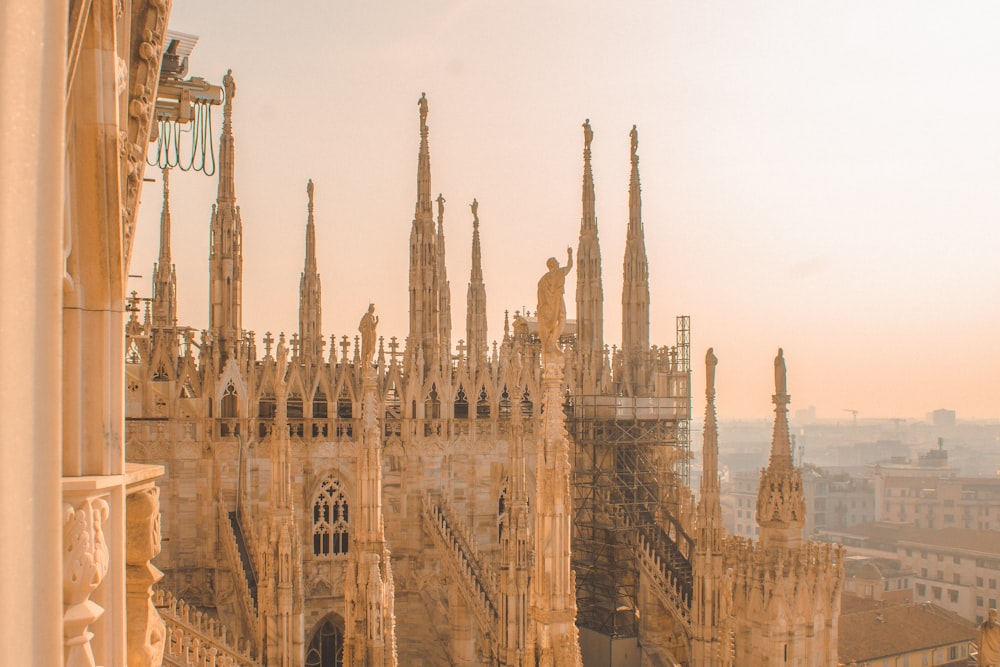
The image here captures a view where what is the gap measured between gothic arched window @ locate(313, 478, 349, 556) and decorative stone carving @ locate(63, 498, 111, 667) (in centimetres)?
1677

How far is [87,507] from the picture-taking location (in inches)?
111

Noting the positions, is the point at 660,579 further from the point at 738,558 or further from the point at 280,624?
the point at 280,624

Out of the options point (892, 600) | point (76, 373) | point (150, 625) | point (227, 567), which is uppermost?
point (76, 373)

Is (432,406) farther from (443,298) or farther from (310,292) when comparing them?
(310,292)

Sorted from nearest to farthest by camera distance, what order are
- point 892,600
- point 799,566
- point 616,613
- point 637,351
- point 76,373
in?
1. point 76,373
2. point 799,566
3. point 616,613
4. point 637,351
5. point 892,600

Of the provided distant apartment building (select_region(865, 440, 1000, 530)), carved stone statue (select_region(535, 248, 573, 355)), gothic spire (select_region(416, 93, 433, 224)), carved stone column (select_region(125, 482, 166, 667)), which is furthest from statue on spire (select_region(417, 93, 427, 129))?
distant apartment building (select_region(865, 440, 1000, 530))

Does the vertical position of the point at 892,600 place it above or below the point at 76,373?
below

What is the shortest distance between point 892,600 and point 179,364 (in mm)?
25626

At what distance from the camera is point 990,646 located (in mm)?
10242

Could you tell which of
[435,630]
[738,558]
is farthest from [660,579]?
Result: [738,558]

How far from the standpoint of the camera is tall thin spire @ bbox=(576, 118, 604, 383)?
24.7 metres

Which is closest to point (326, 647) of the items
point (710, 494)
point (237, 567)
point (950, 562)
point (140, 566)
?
point (237, 567)

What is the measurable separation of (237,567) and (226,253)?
647 centimetres

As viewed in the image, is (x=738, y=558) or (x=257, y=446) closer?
(x=738, y=558)
